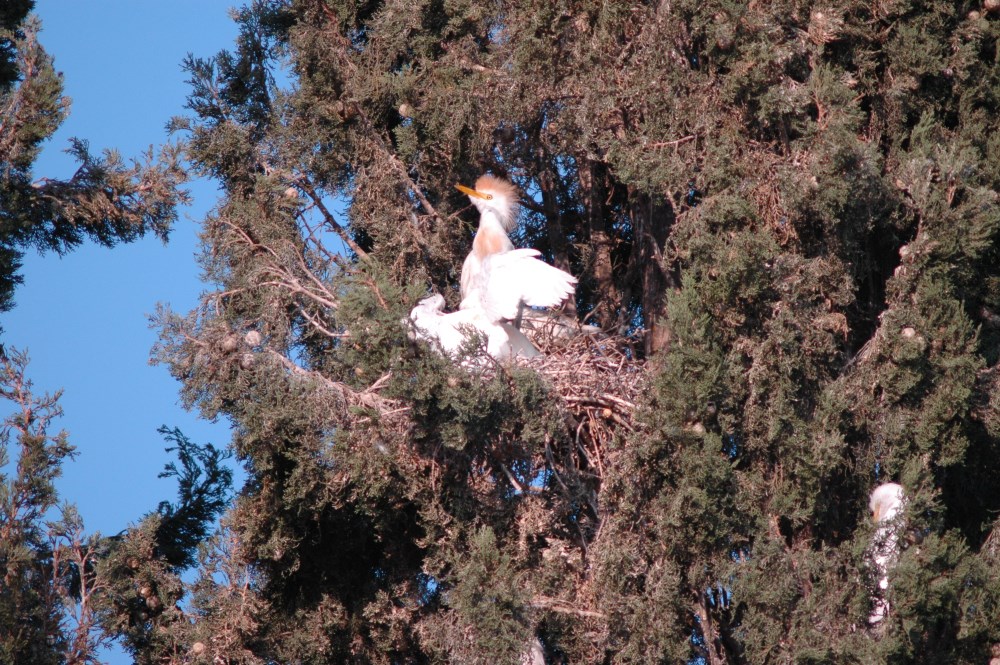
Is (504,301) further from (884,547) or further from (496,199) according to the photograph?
(884,547)

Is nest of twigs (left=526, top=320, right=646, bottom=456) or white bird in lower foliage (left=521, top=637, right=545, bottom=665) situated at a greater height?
nest of twigs (left=526, top=320, right=646, bottom=456)

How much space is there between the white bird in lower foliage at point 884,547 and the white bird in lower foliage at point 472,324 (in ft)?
7.69

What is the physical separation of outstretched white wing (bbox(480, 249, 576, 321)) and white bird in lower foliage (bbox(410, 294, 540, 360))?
0.07m

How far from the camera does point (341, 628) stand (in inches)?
354

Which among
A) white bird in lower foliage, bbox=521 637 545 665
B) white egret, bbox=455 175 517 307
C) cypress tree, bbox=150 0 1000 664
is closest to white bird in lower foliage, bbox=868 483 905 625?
cypress tree, bbox=150 0 1000 664

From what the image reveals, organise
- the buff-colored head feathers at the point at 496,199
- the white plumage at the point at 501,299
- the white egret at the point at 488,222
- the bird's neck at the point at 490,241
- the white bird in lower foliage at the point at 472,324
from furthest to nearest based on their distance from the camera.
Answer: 1. the buff-colored head feathers at the point at 496,199
2. the bird's neck at the point at 490,241
3. the white egret at the point at 488,222
4. the white plumage at the point at 501,299
5. the white bird in lower foliage at the point at 472,324

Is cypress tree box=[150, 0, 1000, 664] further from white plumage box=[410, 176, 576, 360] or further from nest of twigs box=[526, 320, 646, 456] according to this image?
white plumage box=[410, 176, 576, 360]

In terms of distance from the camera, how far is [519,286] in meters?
9.07

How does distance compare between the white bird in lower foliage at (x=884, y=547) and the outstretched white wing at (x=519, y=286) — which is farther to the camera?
the outstretched white wing at (x=519, y=286)

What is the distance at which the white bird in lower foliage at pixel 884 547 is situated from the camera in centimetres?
733

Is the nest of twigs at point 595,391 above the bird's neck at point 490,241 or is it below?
below

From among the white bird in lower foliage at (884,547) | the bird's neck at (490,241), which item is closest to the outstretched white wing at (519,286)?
the bird's neck at (490,241)

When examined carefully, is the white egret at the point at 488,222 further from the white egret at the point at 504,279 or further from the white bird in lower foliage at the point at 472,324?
the white bird in lower foliage at the point at 472,324

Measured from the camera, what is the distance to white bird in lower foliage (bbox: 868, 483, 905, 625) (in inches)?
289
